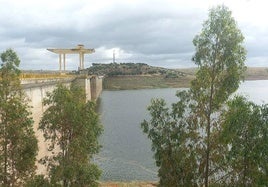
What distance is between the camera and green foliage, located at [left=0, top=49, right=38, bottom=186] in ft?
57.3

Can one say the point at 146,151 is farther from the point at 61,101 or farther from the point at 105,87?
the point at 105,87

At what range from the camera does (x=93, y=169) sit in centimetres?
1662

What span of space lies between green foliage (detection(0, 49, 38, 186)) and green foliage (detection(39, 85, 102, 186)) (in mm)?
1061

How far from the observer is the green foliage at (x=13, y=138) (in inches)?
687

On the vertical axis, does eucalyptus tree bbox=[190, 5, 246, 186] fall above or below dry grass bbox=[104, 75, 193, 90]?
above

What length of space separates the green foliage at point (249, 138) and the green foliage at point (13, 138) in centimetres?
835

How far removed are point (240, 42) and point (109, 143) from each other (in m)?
39.5

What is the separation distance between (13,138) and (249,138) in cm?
970

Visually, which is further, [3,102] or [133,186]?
[133,186]

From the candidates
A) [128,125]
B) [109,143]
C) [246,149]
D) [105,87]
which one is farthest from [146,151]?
[105,87]

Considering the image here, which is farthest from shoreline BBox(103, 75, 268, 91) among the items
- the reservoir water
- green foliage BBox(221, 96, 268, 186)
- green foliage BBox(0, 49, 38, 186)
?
green foliage BBox(221, 96, 268, 186)

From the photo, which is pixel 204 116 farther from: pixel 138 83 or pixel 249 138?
pixel 138 83

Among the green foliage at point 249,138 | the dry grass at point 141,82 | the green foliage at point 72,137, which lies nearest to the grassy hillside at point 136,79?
the dry grass at point 141,82

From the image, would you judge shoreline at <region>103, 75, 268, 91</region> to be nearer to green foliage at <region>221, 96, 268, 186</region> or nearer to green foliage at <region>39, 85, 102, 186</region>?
green foliage at <region>39, 85, 102, 186</region>
